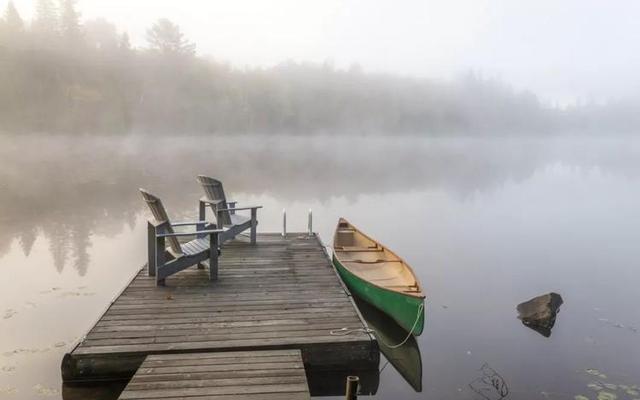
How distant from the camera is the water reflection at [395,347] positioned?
8617mm

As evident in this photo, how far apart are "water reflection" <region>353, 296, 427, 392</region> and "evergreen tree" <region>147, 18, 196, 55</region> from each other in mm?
109650

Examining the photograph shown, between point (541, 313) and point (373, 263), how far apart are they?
156 inches

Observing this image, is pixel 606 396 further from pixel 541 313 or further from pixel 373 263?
pixel 373 263

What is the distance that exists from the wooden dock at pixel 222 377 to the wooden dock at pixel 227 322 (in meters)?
0.30

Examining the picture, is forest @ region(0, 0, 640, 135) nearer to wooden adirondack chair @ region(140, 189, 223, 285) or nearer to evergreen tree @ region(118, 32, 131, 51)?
evergreen tree @ region(118, 32, 131, 51)

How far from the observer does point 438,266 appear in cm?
1584

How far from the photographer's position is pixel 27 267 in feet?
44.5

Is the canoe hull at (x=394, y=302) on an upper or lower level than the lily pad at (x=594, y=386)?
upper

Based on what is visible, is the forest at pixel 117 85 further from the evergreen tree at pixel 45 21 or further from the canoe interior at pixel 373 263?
the canoe interior at pixel 373 263

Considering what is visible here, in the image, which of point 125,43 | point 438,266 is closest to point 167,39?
point 125,43

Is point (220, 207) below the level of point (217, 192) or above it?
below

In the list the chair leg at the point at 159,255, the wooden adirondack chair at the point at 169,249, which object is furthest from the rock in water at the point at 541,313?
the chair leg at the point at 159,255

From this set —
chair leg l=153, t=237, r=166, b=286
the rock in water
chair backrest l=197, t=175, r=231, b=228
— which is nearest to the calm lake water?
the rock in water

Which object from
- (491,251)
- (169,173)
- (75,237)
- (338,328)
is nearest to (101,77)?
(169,173)
